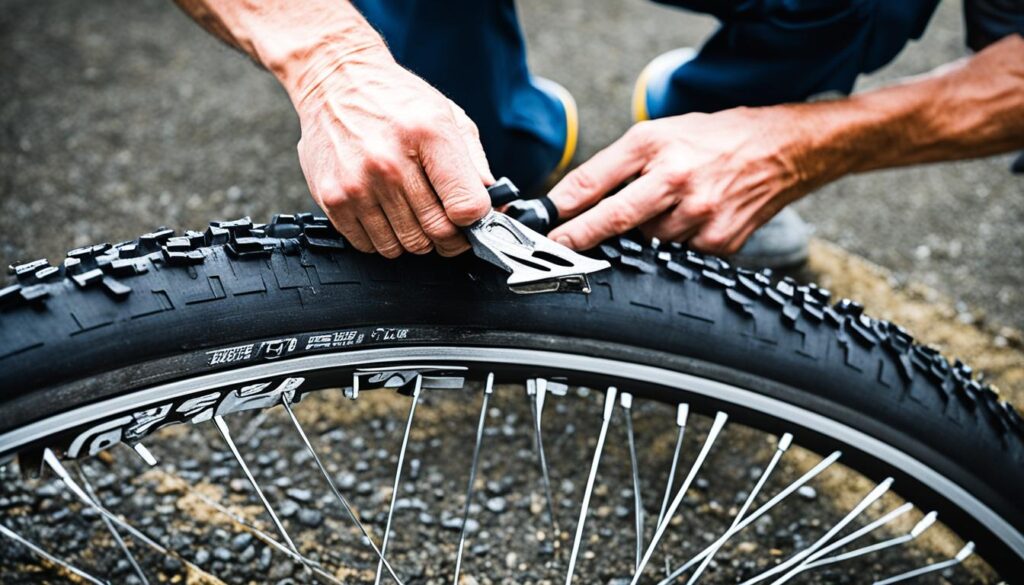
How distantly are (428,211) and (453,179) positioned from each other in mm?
34

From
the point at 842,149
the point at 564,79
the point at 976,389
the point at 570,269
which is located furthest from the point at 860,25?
the point at 564,79

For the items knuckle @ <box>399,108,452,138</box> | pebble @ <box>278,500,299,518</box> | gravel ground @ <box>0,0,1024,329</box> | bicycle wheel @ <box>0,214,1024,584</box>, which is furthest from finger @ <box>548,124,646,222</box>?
gravel ground @ <box>0,0,1024,329</box>

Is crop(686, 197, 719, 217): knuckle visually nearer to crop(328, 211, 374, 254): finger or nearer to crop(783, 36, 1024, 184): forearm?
crop(783, 36, 1024, 184): forearm

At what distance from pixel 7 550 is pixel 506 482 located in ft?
1.71

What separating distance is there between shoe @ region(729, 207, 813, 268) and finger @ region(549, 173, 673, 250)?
18.2 inches

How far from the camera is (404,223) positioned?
2.22 feet

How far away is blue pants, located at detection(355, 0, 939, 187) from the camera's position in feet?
3.34

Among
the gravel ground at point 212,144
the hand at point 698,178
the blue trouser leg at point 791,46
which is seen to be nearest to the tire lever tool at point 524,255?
the hand at point 698,178

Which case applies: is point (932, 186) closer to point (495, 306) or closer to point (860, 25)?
point (860, 25)

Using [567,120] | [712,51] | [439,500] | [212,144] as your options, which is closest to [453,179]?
[439,500]

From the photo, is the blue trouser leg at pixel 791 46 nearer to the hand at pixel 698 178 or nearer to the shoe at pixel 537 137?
the hand at pixel 698 178

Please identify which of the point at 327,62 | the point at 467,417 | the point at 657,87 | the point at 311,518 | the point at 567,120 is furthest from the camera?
the point at 567,120

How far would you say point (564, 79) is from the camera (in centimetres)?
181

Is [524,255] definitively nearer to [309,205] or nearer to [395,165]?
[395,165]
